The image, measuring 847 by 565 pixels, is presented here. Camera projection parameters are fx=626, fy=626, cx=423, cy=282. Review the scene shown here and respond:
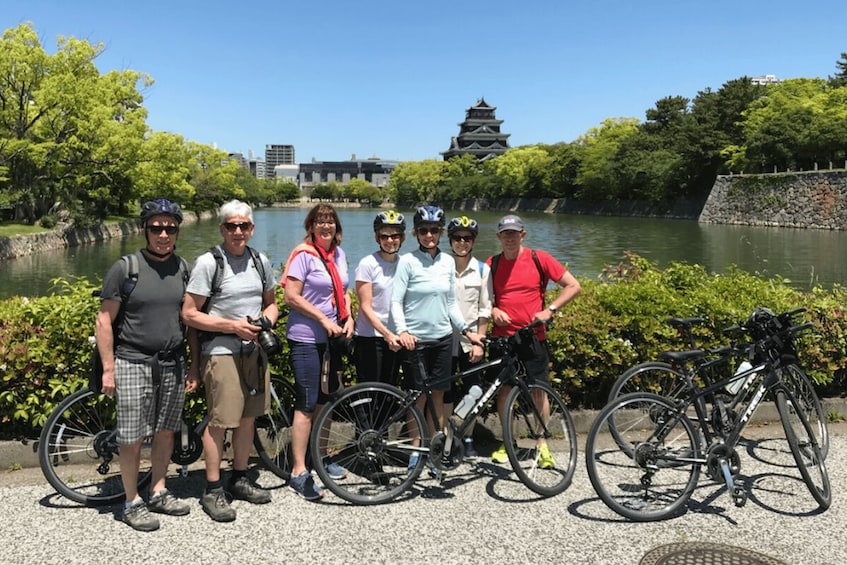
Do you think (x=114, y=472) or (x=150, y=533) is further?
(x=114, y=472)

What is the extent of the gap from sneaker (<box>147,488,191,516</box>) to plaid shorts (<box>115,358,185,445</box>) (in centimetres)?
37

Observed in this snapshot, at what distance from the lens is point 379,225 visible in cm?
400

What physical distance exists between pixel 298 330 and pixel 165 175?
1486 inches

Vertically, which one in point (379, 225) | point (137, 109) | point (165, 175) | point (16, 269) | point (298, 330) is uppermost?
point (137, 109)

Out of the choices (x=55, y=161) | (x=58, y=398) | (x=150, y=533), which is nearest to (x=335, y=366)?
(x=150, y=533)

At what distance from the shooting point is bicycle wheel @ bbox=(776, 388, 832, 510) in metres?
3.56

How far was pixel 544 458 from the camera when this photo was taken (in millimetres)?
4102

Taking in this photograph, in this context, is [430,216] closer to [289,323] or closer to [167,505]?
[289,323]

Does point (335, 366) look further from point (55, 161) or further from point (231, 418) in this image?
point (55, 161)

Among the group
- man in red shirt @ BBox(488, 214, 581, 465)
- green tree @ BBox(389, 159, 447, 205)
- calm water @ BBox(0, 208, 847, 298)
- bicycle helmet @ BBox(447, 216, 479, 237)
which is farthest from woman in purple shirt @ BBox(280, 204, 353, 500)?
green tree @ BBox(389, 159, 447, 205)

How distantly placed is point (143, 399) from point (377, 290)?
1501 mm

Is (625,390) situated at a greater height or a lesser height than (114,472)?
greater

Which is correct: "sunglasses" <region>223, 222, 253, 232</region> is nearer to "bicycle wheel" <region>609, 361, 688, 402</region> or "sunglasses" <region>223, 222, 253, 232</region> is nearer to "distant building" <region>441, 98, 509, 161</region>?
"bicycle wheel" <region>609, 361, 688, 402</region>

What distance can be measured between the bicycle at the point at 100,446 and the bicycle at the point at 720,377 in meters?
2.19
